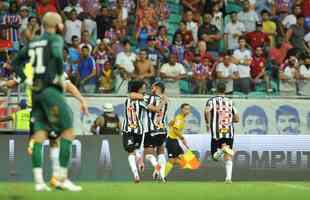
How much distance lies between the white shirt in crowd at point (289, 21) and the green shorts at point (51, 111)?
15575mm

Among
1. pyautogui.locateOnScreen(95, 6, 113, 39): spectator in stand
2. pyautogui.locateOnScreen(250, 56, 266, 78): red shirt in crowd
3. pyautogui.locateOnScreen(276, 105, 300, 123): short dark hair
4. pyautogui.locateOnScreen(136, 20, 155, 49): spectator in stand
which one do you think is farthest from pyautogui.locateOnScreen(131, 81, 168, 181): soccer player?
pyautogui.locateOnScreen(95, 6, 113, 39): spectator in stand

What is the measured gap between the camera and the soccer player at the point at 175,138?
19.7m

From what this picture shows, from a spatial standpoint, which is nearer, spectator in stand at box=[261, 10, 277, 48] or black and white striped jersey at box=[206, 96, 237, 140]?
black and white striped jersey at box=[206, 96, 237, 140]

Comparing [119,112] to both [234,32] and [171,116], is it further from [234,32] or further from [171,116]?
[234,32]

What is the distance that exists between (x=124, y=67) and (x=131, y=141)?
191 inches

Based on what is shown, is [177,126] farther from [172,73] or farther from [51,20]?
[51,20]

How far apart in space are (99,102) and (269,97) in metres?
4.50

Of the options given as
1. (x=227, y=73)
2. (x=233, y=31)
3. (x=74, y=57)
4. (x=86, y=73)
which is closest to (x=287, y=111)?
(x=227, y=73)

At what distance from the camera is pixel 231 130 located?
1894 centimetres

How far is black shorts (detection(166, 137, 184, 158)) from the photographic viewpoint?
64.7 ft

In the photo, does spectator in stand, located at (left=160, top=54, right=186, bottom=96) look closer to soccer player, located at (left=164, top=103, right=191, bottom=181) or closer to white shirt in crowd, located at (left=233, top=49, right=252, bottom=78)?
white shirt in crowd, located at (left=233, top=49, right=252, bottom=78)

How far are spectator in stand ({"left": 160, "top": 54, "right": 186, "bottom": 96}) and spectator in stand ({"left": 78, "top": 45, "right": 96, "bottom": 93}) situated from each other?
1.84 metres

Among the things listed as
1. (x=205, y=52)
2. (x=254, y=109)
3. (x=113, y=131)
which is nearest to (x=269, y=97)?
(x=254, y=109)

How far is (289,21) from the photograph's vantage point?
25.8 meters
